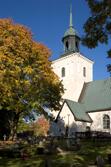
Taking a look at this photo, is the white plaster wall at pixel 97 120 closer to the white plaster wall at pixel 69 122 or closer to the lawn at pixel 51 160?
the white plaster wall at pixel 69 122

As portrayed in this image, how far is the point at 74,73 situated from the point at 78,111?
9.84 metres

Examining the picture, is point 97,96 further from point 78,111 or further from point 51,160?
point 51,160

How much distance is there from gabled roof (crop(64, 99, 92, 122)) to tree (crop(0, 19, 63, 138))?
11.7m

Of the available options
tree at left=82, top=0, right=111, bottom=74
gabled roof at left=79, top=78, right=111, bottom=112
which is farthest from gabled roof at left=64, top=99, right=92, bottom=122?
tree at left=82, top=0, right=111, bottom=74

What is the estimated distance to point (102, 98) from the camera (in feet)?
210

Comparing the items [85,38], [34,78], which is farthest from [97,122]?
[85,38]

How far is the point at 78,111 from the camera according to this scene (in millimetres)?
61750

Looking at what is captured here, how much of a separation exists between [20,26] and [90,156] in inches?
955

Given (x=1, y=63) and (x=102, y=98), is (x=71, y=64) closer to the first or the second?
(x=102, y=98)

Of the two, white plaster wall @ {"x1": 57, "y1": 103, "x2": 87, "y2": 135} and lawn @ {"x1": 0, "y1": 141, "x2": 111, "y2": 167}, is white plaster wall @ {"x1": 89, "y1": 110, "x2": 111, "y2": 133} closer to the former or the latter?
white plaster wall @ {"x1": 57, "y1": 103, "x2": 87, "y2": 135}

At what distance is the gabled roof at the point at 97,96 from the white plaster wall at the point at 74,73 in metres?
1.52

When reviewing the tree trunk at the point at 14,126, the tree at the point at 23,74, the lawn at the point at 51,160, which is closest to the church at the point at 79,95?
the tree at the point at 23,74

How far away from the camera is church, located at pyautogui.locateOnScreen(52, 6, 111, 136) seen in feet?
200

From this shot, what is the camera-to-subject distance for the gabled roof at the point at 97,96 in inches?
2468
